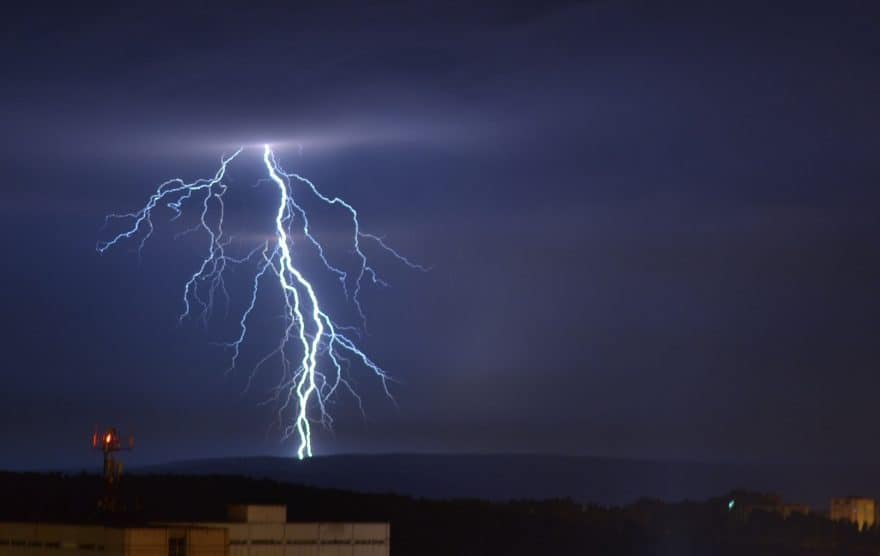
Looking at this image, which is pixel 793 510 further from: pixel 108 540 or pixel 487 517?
pixel 108 540

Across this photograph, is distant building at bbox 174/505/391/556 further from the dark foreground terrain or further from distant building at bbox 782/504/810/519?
distant building at bbox 782/504/810/519

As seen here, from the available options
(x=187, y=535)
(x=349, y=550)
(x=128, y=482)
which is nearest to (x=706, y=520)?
(x=128, y=482)

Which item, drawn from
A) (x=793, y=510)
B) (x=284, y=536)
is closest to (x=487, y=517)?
(x=793, y=510)

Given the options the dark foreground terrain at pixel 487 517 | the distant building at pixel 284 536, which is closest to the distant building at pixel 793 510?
the dark foreground terrain at pixel 487 517

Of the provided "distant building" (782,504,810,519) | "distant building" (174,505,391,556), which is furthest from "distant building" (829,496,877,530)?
"distant building" (174,505,391,556)

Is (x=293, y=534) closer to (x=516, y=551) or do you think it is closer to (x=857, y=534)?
(x=516, y=551)

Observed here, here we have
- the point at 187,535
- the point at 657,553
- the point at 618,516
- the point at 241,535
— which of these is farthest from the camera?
the point at 618,516
